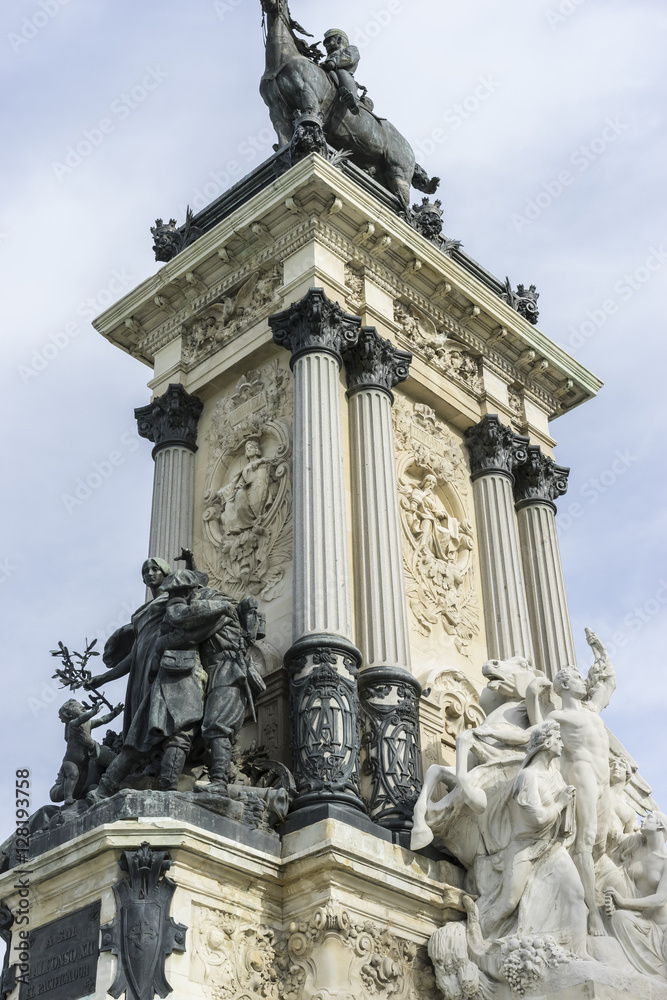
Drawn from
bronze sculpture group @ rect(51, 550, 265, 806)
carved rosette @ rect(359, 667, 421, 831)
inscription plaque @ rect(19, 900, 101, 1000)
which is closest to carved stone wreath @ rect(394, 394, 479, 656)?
carved rosette @ rect(359, 667, 421, 831)

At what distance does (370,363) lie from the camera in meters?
14.5

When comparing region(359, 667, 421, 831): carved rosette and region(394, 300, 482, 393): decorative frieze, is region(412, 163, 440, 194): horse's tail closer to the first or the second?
region(394, 300, 482, 393): decorative frieze

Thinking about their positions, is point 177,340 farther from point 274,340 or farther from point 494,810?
point 494,810

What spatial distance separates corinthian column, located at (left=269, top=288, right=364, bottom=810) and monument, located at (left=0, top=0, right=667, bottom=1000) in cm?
3

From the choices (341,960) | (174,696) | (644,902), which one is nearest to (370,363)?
(174,696)

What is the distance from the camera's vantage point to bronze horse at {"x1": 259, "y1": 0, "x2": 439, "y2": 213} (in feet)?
55.2

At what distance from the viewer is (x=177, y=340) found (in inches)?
644

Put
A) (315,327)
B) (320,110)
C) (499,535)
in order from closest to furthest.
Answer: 1. (315,327)
2. (499,535)
3. (320,110)

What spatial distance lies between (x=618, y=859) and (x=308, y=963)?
132 inches

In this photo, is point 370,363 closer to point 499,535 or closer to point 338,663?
point 499,535

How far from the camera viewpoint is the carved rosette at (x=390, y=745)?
39.4ft

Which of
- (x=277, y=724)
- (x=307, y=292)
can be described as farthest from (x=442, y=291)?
(x=277, y=724)

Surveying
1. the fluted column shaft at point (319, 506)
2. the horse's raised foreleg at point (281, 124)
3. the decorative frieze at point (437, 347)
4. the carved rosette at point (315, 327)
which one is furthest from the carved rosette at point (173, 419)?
the horse's raised foreleg at point (281, 124)

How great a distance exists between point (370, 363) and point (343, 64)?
5449 millimetres
